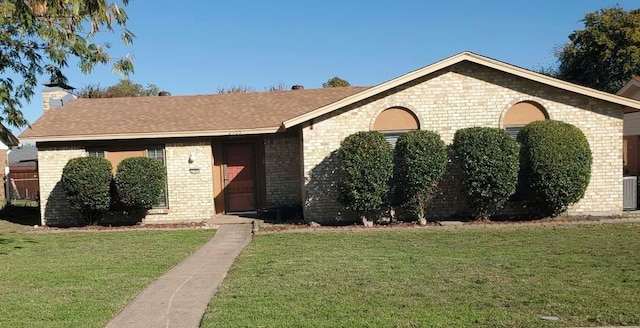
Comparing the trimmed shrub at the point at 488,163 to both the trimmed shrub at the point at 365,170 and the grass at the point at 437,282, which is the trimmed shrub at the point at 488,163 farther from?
the trimmed shrub at the point at 365,170

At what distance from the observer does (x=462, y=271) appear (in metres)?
7.81

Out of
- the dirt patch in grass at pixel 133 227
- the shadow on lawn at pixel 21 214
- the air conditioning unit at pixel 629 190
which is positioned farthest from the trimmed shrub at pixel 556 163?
the shadow on lawn at pixel 21 214

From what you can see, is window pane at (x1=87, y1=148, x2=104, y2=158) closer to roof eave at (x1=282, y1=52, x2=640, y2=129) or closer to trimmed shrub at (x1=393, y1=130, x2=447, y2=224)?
roof eave at (x1=282, y1=52, x2=640, y2=129)

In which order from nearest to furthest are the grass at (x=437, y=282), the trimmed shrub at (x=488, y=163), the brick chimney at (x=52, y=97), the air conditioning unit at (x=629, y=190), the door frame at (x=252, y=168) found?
the grass at (x=437, y=282) < the trimmed shrub at (x=488, y=163) < the air conditioning unit at (x=629, y=190) < the door frame at (x=252, y=168) < the brick chimney at (x=52, y=97)

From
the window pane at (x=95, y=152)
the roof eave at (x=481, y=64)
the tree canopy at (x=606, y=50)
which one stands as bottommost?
the window pane at (x=95, y=152)

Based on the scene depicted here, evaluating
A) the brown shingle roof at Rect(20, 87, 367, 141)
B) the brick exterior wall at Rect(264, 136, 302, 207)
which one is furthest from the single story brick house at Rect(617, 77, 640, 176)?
the brick exterior wall at Rect(264, 136, 302, 207)

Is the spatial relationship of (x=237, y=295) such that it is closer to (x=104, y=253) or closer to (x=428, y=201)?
(x=104, y=253)

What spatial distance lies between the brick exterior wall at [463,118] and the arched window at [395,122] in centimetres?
14

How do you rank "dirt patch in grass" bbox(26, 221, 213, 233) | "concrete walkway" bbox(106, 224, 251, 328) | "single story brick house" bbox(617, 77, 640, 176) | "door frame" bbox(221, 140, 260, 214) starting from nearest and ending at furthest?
"concrete walkway" bbox(106, 224, 251, 328)
"dirt patch in grass" bbox(26, 221, 213, 233)
"door frame" bbox(221, 140, 260, 214)
"single story brick house" bbox(617, 77, 640, 176)

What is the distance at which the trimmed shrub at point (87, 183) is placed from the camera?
1409 cm

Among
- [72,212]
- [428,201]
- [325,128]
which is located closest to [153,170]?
[72,212]

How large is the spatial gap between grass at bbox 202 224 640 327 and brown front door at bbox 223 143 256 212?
17.0 ft

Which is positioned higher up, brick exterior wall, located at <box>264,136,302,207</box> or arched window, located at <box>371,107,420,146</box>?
arched window, located at <box>371,107,420,146</box>

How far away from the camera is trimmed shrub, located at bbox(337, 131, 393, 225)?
12.7 meters
